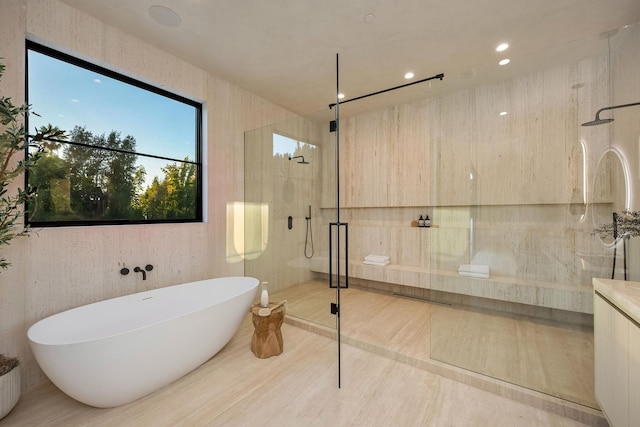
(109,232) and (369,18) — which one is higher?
(369,18)

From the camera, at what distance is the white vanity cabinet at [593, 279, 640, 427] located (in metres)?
1.11

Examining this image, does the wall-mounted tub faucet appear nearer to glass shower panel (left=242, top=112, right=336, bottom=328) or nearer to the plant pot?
the plant pot

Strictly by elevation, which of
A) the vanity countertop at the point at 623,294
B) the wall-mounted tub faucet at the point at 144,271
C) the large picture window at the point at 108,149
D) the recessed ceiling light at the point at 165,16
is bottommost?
the wall-mounted tub faucet at the point at 144,271

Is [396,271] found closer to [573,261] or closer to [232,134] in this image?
[573,261]

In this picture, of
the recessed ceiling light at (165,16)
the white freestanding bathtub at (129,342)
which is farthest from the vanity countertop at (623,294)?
the recessed ceiling light at (165,16)

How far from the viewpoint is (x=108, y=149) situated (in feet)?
7.64

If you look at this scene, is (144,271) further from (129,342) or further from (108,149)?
(108,149)

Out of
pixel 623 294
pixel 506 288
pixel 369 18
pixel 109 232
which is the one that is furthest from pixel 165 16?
pixel 506 288

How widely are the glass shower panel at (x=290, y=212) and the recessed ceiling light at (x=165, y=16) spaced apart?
1.33 metres

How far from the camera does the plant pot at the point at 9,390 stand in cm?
150

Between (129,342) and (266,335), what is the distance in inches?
40.2

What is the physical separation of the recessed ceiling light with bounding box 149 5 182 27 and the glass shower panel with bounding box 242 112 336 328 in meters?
1.33

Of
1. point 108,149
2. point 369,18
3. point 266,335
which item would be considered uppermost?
point 369,18

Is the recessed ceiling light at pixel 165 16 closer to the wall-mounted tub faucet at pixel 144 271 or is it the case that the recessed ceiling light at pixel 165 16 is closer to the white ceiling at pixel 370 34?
the white ceiling at pixel 370 34
